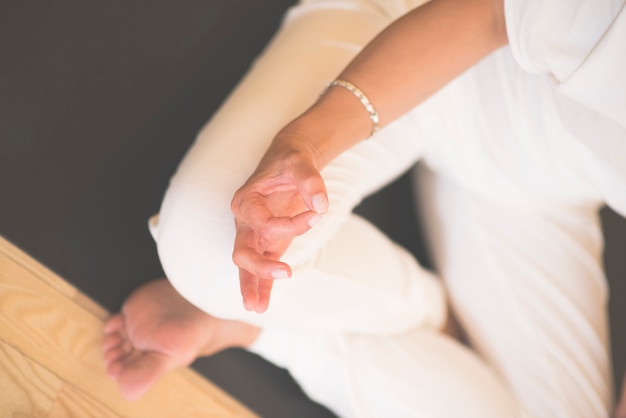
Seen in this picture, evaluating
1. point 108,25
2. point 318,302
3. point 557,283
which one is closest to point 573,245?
point 557,283

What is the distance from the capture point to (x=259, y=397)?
99 centimetres

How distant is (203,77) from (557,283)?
672 mm

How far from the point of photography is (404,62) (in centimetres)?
71

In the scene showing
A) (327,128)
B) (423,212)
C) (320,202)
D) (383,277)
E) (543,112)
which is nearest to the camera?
(320,202)

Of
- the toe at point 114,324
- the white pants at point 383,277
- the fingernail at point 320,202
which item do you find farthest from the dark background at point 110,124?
the fingernail at point 320,202


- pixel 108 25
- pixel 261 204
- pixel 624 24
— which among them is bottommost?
pixel 108 25

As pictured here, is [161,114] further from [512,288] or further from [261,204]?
[512,288]

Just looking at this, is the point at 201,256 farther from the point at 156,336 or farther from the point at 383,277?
the point at 383,277

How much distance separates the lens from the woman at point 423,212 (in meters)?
0.65

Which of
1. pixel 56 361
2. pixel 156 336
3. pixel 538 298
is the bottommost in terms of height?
pixel 56 361

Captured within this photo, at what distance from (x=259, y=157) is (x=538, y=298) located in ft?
1.72

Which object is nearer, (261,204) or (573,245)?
(261,204)

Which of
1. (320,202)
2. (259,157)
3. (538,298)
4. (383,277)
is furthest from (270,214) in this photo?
(538,298)

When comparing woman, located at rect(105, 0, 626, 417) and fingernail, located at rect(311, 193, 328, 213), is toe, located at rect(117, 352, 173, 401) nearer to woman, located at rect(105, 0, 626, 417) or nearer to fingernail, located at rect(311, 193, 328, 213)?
woman, located at rect(105, 0, 626, 417)
